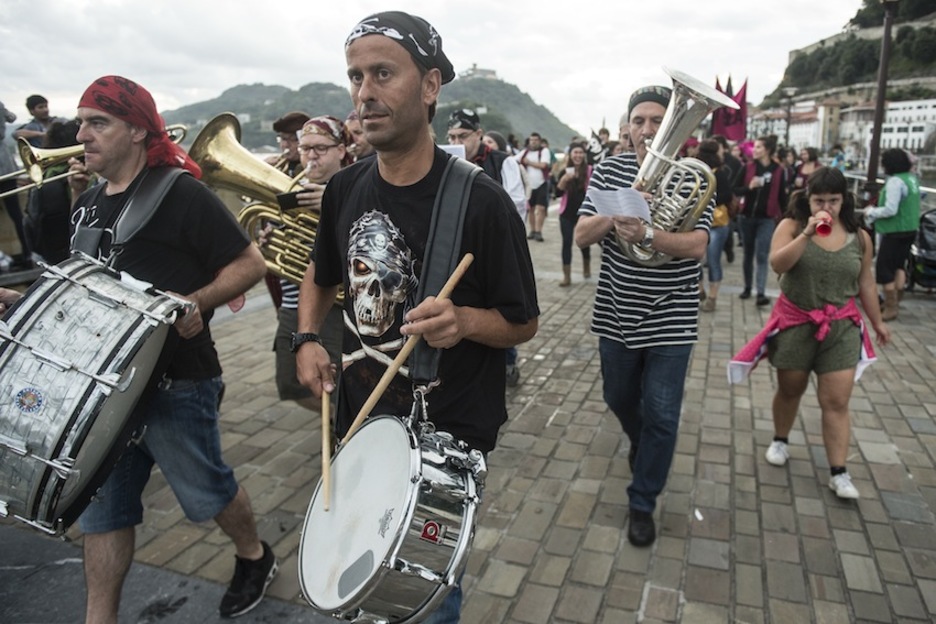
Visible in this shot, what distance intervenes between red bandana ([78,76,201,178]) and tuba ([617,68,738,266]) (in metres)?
2.04

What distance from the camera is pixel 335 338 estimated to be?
3.54 metres

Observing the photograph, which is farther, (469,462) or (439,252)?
(439,252)

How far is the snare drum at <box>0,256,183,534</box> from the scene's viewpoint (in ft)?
6.29

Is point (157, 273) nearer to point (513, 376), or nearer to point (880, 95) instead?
point (513, 376)

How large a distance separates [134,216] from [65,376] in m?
0.75

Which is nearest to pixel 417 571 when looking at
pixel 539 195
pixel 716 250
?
pixel 716 250

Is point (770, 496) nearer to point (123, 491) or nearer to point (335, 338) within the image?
point (335, 338)

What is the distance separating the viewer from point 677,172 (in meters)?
2.99

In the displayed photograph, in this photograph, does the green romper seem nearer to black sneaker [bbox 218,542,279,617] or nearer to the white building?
black sneaker [bbox 218,542,279,617]

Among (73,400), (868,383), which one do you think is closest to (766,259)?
(868,383)

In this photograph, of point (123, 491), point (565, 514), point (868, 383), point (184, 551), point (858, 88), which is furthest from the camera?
point (858, 88)

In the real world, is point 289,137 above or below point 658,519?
above

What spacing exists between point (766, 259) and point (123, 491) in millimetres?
7339

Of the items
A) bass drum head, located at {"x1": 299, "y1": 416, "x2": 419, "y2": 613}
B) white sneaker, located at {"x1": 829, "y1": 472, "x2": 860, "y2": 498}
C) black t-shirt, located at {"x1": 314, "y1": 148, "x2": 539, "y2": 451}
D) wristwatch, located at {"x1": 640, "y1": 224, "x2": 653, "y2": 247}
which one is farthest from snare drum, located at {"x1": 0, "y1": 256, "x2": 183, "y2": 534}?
white sneaker, located at {"x1": 829, "y1": 472, "x2": 860, "y2": 498}
